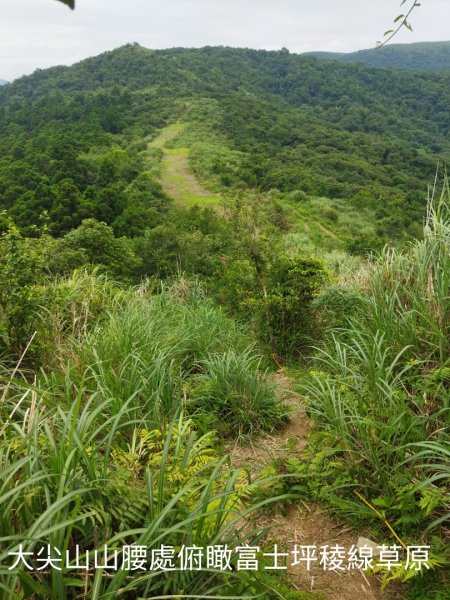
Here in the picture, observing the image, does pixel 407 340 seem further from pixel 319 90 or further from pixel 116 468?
pixel 319 90

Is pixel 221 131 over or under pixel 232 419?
over

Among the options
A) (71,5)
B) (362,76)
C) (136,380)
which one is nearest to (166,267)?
(136,380)

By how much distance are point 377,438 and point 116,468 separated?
3.96ft

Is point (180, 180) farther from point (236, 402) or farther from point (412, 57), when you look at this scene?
point (412, 57)

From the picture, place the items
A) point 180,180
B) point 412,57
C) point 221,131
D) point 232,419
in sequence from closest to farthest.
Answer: point 232,419
point 180,180
point 221,131
point 412,57

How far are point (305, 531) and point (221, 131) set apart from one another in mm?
51095

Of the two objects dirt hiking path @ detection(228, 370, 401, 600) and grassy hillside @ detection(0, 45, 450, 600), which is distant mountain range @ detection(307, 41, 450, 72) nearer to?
grassy hillside @ detection(0, 45, 450, 600)

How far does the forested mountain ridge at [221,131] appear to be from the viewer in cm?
2939

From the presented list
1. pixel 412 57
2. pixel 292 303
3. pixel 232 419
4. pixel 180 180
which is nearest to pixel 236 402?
pixel 232 419

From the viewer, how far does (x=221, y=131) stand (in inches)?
1962

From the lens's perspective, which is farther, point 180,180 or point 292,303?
point 180,180

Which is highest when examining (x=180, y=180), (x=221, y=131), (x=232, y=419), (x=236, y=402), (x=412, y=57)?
(x=412, y=57)

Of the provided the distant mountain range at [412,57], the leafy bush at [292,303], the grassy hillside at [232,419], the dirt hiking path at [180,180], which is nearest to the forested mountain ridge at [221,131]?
the dirt hiking path at [180,180]

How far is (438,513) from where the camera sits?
2.07 metres
